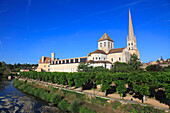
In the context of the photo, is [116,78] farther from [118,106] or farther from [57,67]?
[57,67]

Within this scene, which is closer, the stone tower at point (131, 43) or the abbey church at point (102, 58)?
the abbey church at point (102, 58)

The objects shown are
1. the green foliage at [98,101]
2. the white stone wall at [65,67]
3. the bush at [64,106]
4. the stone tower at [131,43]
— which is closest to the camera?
the green foliage at [98,101]

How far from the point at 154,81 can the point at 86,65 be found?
2643 centimetres

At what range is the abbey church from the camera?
4444cm

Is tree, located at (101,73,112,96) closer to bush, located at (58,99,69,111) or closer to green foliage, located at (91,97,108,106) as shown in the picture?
green foliage, located at (91,97,108,106)

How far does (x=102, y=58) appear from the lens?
46.2 m

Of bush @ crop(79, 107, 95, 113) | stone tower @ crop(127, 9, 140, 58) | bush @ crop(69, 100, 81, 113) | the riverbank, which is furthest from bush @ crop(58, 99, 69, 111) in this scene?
stone tower @ crop(127, 9, 140, 58)

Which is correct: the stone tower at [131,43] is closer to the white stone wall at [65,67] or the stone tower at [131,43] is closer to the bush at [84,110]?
Result: the white stone wall at [65,67]

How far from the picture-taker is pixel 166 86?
1485 cm

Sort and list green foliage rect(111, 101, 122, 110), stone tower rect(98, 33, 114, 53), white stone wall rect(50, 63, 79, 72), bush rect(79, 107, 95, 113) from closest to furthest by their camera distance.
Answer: green foliage rect(111, 101, 122, 110) < bush rect(79, 107, 95, 113) < stone tower rect(98, 33, 114, 53) < white stone wall rect(50, 63, 79, 72)

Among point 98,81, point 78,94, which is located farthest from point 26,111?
point 98,81

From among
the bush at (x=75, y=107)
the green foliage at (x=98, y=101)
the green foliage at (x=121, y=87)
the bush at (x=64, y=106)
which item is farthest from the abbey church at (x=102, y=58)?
the bush at (x=75, y=107)

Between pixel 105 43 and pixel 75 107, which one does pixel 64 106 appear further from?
pixel 105 43

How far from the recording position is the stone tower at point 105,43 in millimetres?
50434
